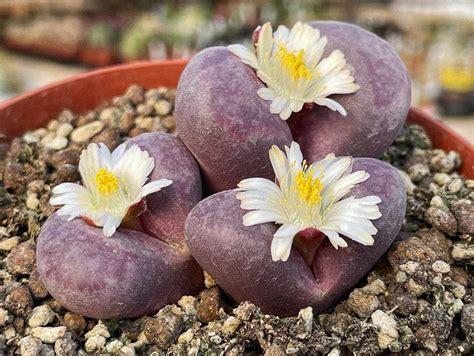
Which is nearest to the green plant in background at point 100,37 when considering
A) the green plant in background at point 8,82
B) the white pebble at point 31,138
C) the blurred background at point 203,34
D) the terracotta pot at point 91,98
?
the blurred background at point 203,34

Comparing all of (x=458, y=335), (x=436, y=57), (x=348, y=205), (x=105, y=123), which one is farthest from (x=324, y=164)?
(x=436, y=57)

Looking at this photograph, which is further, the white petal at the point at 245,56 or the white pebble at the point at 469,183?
the white pebble at the point at 469,183

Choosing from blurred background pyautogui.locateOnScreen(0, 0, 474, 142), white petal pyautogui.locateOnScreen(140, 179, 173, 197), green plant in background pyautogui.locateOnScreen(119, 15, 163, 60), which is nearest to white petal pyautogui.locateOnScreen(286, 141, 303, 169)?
white petal pyautogui.locateOnScreen(140, 179, 173, 197)

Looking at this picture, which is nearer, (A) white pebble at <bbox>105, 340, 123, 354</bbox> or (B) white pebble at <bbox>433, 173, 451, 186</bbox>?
(A) white pebble at <bbox>105, 340, 123, 354</bbox>

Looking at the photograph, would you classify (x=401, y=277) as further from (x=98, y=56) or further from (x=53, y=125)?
(x=98, y=56)

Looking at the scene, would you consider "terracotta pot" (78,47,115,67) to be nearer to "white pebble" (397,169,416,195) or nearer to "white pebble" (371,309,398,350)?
"white pebble" (397,169,416,195)

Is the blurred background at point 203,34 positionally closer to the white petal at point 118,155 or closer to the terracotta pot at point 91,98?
the terracotta pot at point 91,98
